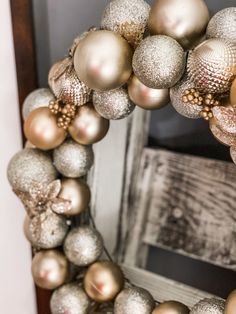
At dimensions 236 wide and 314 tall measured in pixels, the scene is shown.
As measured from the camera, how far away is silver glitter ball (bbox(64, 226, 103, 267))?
0.56 m

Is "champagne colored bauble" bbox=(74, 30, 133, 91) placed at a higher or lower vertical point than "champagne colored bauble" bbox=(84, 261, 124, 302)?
higher

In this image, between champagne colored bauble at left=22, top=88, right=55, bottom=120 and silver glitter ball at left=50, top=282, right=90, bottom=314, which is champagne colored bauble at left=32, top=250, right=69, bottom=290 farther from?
champagne colored bauble at left=22, top=88, right=55, bottom=120

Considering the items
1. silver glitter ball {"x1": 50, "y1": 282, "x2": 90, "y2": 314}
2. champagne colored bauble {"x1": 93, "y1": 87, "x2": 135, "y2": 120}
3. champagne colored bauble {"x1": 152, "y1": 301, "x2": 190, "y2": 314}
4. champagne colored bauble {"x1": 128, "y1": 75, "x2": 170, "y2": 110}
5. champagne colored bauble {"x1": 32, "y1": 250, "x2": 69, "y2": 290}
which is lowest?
silver glitter ball {"x1": 50, "y1": 282, "x2": 90, "y2": 314}

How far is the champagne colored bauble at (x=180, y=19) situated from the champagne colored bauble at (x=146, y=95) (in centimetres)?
5

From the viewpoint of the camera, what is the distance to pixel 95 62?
0.44m

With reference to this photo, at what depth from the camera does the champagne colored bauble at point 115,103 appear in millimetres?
489

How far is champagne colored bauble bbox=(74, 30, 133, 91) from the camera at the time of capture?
0.44 metres

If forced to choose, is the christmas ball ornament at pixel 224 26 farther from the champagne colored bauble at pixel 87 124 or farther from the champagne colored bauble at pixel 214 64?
the champagne colored bauble at pixel 87 124

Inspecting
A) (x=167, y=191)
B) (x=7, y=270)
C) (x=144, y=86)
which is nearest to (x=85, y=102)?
(x=144, y=86)

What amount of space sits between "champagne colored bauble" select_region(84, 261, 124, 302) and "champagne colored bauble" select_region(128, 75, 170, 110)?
199 mm

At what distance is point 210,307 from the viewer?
47 centimetres

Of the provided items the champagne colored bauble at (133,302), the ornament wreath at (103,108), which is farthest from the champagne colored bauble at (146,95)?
the champagne colored bauble at (133,302)

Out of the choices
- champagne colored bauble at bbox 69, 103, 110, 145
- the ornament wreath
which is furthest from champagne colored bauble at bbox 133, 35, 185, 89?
champagne colored bauble at bbox 69, 103, 110, 145

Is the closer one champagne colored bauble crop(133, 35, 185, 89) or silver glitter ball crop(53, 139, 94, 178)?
champagne colored bauble crop(133, 35, 185, 89)
